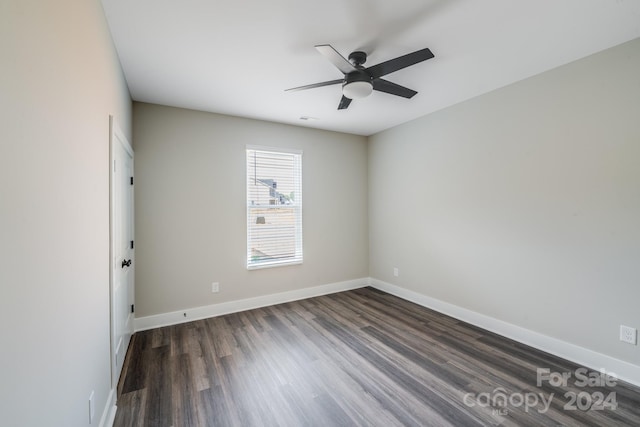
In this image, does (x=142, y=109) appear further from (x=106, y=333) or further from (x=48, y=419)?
(x=48, y=419)

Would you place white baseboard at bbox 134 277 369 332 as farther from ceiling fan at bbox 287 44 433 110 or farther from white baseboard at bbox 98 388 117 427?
ceiling fan at bbox 287 44 433 110

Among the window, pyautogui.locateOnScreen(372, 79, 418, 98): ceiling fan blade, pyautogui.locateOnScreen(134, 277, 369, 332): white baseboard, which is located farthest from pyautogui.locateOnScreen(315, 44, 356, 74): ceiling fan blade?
pyautogui.locateOnScreen(134, 277, 369, 332): white baseboard

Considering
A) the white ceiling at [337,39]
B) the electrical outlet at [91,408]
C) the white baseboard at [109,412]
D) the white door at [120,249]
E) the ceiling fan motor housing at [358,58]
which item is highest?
the white ceiling at [337,39]

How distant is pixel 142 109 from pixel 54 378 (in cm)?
313

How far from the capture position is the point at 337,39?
2.11m

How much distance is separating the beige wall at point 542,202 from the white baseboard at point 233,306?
1.33m

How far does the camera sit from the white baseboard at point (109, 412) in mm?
1694

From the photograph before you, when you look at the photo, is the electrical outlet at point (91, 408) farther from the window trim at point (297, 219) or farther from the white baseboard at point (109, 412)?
the window trim at point (297, 219)

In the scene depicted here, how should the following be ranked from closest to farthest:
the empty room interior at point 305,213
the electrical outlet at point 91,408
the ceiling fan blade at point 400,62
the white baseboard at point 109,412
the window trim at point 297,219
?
the empty room interior at point 305,213 → the electrical outlet at point 91,408 → the white baseboard at point 109,412 → the ceiling fan blade at point 400,62 → the window trim at point 297,219

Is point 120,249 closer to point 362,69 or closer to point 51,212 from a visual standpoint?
point 51,212

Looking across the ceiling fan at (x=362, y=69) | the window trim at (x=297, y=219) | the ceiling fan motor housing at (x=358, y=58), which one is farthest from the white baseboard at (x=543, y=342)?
the ceiling fan motor housing at (x=358, y=58)

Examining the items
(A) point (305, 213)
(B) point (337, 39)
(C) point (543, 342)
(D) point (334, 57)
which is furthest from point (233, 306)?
(C) point (543, 342)

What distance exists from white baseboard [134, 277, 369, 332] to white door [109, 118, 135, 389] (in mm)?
280

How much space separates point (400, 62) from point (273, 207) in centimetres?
Result: 265
